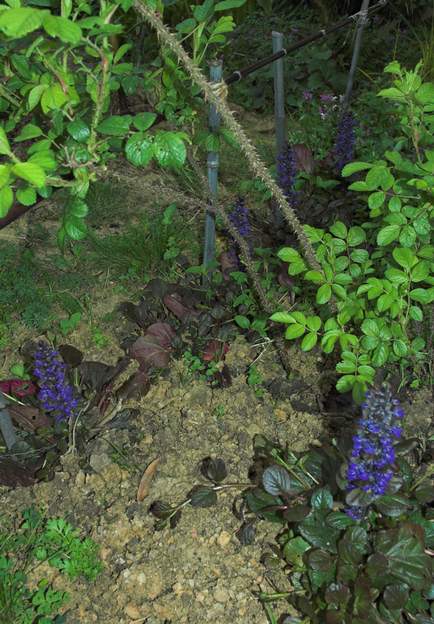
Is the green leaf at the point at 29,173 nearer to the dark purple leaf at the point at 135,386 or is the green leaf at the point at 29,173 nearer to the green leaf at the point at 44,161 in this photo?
the green leaf at the point at 44,161

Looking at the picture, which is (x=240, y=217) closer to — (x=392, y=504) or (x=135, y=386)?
(x=135, y=386)

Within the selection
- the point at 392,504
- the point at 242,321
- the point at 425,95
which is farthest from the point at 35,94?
the point at 392,504

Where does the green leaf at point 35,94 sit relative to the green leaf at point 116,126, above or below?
above

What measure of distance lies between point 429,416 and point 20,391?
1559mm

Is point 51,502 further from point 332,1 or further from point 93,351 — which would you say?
point 332,1

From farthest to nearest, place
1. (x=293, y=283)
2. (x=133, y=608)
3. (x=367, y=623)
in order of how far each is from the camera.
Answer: (x=293, y=283)
(x=133, y=608)
(x=367, y=623)

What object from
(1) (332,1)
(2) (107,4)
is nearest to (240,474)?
(2) (107,4)

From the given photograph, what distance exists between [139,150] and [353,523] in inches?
47.2

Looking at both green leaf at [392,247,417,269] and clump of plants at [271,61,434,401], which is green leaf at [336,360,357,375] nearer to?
clump of plants at [271,61,434,401]

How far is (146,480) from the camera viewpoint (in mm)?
2359

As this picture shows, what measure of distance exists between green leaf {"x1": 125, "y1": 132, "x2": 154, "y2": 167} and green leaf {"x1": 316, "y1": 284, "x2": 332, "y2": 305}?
0.65 metres

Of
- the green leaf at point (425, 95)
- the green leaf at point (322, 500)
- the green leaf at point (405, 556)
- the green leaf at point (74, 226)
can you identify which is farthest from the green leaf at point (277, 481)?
the green leaf at point (425, 95)

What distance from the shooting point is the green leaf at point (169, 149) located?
1.58 meters

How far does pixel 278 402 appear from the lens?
2.60 metres
